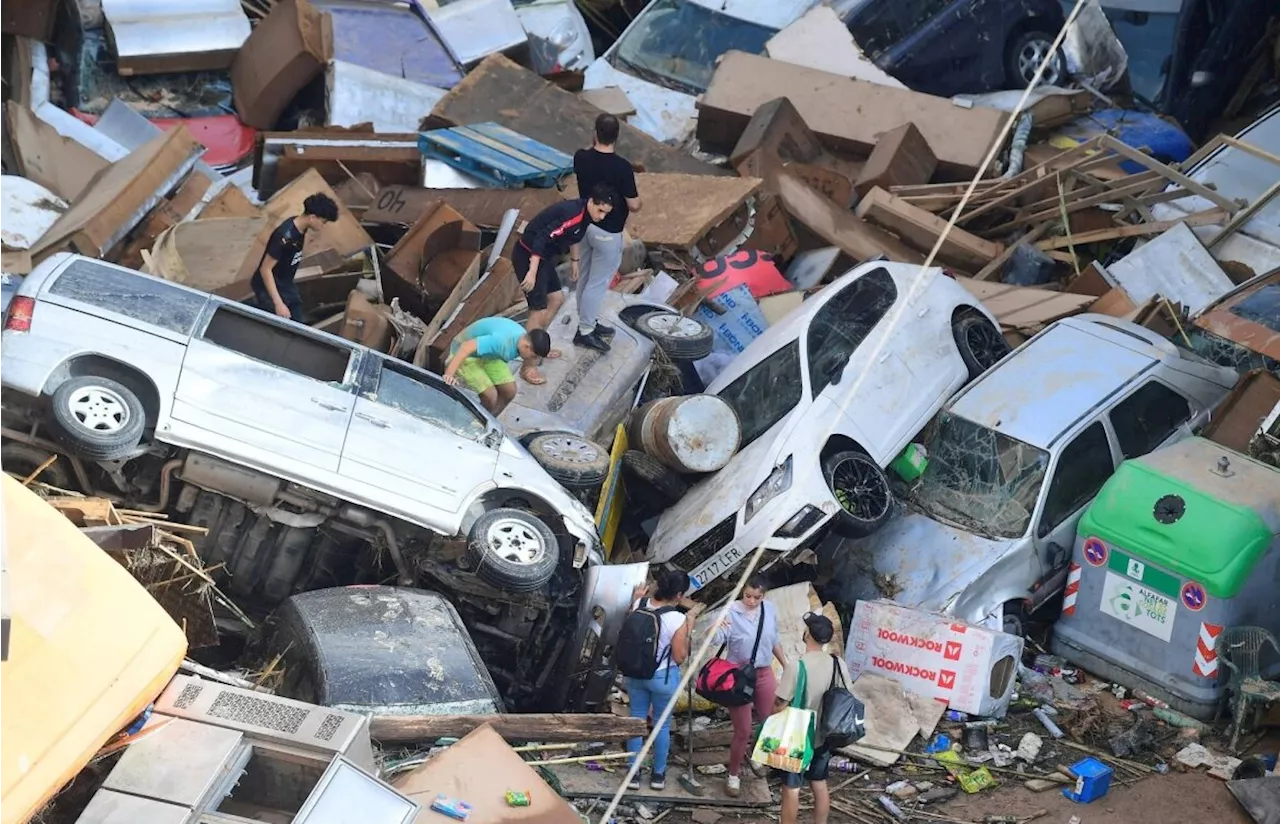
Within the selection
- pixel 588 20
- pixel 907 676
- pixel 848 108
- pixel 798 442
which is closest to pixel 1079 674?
pixel 907 676

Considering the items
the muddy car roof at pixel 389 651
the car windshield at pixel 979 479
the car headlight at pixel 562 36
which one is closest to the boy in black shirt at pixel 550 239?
the car windshield at pixel 979 479

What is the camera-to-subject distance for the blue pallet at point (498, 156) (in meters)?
14.6

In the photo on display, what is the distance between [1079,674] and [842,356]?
2620mm

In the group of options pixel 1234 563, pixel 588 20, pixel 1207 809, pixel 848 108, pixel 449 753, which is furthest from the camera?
pixel 588 20

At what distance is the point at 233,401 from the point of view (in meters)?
9.62

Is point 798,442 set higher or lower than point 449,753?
higher

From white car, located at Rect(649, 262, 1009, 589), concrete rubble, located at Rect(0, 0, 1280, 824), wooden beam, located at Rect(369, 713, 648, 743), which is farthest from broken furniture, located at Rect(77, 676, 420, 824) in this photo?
white car, located at Rect(649, 262, 1009, 589)

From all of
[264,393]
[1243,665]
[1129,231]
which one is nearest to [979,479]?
[1243,665]

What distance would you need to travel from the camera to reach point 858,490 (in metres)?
11.2

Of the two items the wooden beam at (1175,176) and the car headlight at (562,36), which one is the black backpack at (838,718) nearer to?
the wooden beam at (1175,176)

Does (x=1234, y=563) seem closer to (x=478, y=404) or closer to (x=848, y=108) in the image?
(x=478, y=404)

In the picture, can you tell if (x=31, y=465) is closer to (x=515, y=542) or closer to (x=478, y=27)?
(x=515, y=542)

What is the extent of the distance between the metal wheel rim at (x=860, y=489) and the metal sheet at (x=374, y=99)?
688 cm

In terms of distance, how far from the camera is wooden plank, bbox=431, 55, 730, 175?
15.8 m
